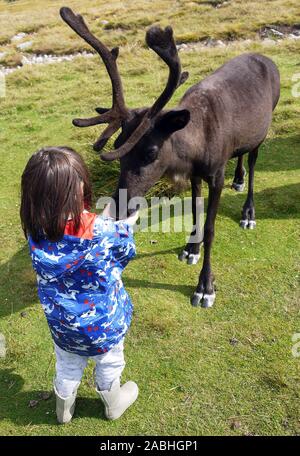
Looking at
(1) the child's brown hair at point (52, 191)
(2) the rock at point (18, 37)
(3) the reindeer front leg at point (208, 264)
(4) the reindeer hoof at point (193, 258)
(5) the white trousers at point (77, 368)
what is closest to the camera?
(1) the child's brown hair at point (52, 191)

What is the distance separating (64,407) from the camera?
142 inches

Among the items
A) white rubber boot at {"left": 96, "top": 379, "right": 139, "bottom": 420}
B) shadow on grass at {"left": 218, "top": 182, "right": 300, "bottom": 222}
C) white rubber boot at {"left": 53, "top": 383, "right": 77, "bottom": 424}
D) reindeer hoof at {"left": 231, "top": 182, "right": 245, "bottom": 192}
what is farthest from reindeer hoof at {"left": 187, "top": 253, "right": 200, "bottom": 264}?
white rubber boot at {"left": 53, "top": 383, "right": 77, "bottom": 424}

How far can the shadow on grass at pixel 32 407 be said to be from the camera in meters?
3.79

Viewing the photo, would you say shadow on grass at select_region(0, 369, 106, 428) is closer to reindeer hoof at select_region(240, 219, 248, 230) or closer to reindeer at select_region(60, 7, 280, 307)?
reindeer at select_region(60, 7, 280, 307)

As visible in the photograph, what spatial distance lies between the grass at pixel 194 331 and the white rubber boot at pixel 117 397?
0.09 meters

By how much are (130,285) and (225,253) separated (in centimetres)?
124

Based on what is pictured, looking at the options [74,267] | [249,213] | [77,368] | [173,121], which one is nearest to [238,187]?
[249,213]

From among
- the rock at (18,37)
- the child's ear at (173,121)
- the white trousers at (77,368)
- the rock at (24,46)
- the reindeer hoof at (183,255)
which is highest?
the child's ear at (173,121)

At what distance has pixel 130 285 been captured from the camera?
17.2 ft

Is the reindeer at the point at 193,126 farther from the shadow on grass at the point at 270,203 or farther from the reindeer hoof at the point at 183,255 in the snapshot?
the shadow on grass at the point at 270,203

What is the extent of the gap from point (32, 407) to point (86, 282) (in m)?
1.50

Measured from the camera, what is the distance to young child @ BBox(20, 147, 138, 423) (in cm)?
275

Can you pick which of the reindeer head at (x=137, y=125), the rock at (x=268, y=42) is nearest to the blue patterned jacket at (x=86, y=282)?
the reindeer head at (x=137, y=125)

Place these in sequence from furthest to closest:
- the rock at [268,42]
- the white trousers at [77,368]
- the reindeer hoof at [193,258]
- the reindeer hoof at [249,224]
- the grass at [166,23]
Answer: the grass at [166,23]
the rock at [268,42]
the reindeer hoof at [249,224]
the reindeer hoof at [193,258]
the white trousers at [77,368]
